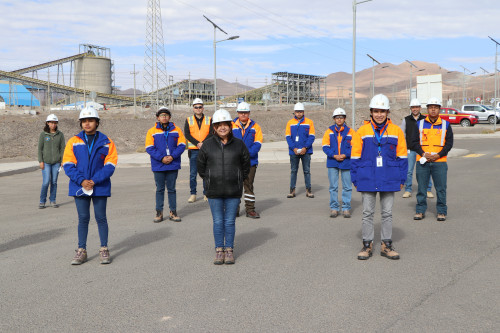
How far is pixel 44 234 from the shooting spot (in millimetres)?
7340

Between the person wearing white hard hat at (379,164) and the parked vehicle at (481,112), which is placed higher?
the parked vehicle at (481,112)

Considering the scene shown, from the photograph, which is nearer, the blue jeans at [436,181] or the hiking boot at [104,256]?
the hiking boot at [104,256]

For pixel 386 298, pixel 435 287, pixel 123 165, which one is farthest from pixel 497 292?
pixel 123 165

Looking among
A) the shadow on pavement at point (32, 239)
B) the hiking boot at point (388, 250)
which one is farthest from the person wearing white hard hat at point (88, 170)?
the hiking boot at point (388, 250)

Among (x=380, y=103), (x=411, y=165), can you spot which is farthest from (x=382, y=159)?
(x=411, y=165)

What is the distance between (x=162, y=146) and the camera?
8148 millimetres

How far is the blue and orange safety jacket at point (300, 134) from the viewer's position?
9883 mm

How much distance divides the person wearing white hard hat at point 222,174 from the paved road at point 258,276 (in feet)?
1.01

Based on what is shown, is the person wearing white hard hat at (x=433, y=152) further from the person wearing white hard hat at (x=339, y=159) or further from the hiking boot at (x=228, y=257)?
the hiking boot at (x=228, y=257)

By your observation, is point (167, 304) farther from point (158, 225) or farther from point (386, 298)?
point (158, 225)

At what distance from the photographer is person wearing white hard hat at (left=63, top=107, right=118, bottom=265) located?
18.6 ft

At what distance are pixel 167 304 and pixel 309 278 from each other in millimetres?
1564

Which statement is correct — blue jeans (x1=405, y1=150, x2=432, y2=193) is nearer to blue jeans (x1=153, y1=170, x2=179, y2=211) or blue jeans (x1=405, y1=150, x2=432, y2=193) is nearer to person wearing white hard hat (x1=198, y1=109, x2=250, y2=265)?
blue jeans (x1=153, y1=170, x2=179, y2=211)

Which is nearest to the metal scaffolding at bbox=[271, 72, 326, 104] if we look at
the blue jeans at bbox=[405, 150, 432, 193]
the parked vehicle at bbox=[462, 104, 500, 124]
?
the parked vehicle at bbox=[462, 104, 500, 124]
